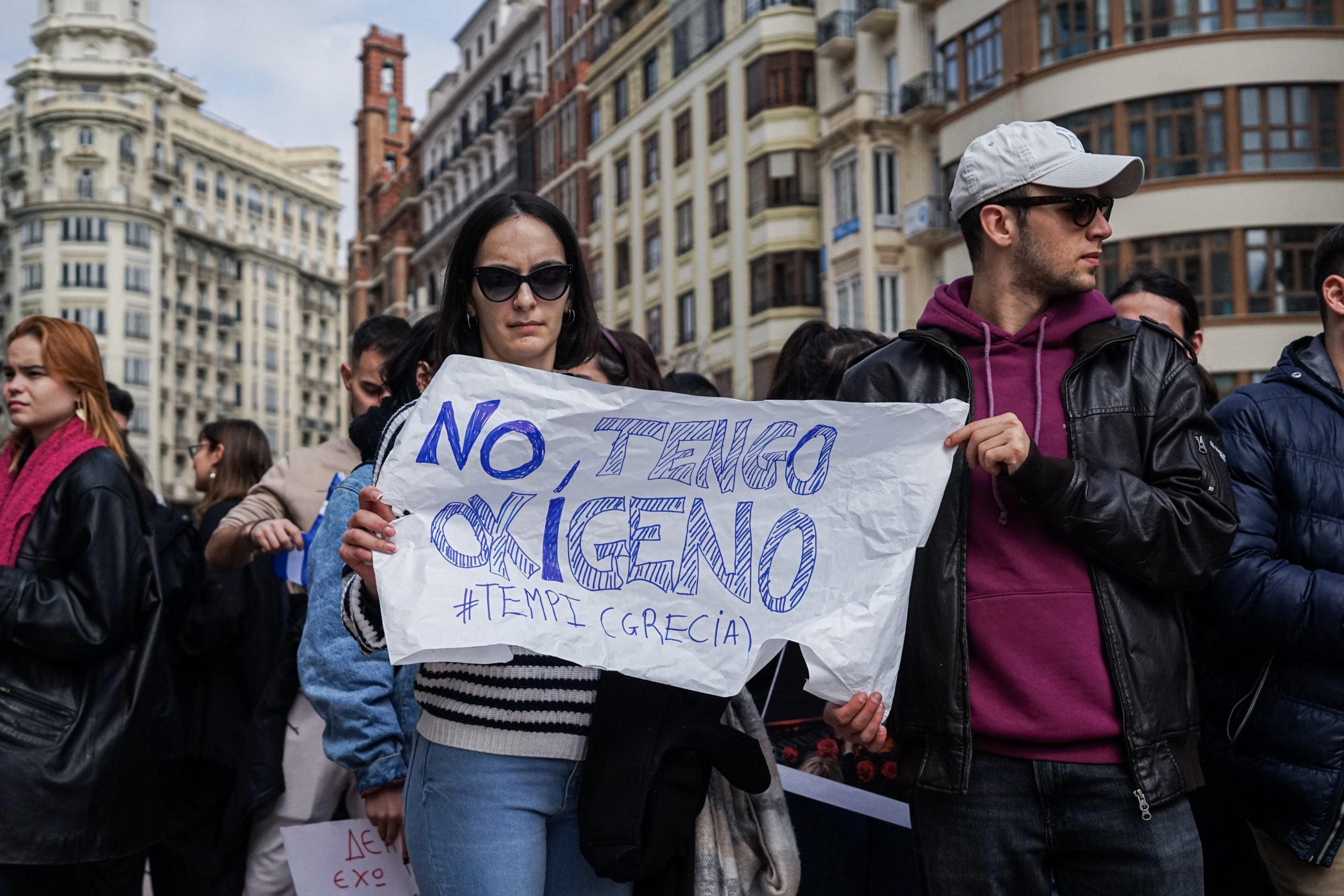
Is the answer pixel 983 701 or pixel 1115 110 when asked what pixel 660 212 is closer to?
pixel 1115 110

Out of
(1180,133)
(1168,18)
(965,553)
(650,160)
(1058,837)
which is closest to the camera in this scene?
(1058,837)

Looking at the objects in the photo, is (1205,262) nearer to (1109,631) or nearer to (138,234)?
(1109,631)

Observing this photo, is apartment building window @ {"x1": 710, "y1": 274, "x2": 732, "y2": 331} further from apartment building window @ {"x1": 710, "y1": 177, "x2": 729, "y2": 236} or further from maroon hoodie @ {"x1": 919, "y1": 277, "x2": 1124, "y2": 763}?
maroon hoodie @ {"x1": 919, "y1": 277, "x2": 1124, "y2": 763}

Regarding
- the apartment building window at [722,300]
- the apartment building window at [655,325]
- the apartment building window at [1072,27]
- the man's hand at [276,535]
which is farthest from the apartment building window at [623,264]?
the man's hand at [276,535]

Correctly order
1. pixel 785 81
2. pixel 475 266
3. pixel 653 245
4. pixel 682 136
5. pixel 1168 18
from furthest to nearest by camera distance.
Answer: pixel 653 245
pixel 682 136
pixel 785 81
pixel 1168 18
pixel 475 266

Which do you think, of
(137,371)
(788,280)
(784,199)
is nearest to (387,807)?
(788,280)

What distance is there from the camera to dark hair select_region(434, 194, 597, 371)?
10.6 feet

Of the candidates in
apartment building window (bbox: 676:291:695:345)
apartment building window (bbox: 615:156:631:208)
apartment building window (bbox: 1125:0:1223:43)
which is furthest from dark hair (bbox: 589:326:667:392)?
apartment building window (bbox: 615:156:631:208)

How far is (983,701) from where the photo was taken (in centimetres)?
295

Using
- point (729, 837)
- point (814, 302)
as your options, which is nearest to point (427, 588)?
point (729, 837)

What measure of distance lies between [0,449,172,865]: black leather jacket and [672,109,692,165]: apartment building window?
3647 centimetres

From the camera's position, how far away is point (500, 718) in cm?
289

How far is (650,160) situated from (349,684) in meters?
39.9

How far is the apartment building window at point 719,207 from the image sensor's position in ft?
125
